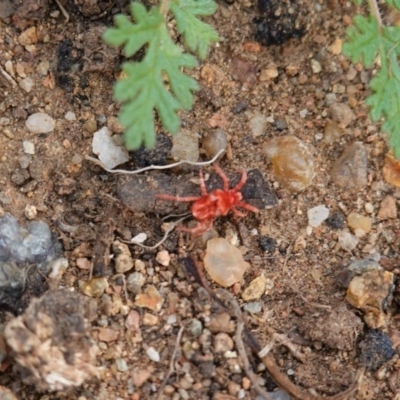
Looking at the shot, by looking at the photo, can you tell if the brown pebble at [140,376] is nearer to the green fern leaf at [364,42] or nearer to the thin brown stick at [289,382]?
the thin brown stick at [289,382]

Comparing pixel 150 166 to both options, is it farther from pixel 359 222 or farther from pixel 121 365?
pixel 359 222

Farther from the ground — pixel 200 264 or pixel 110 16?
pixel 110 16

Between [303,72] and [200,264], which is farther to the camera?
[303,72]

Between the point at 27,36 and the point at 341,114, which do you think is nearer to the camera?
the point at 27,36

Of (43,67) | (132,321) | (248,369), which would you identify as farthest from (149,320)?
(43,67)

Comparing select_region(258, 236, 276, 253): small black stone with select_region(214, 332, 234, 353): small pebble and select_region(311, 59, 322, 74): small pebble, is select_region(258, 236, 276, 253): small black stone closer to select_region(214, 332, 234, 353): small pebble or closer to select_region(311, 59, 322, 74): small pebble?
select_region(214, 332, 234, 353): small pebble

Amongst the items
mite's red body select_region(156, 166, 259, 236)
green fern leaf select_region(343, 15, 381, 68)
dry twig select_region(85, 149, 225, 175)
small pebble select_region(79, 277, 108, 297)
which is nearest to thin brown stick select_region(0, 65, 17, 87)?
dry twig select_region(85, 149, 225, 175)

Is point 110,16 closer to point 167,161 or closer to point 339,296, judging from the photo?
point 167,161

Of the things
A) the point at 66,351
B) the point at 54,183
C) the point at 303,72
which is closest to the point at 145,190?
the point at 54,183
